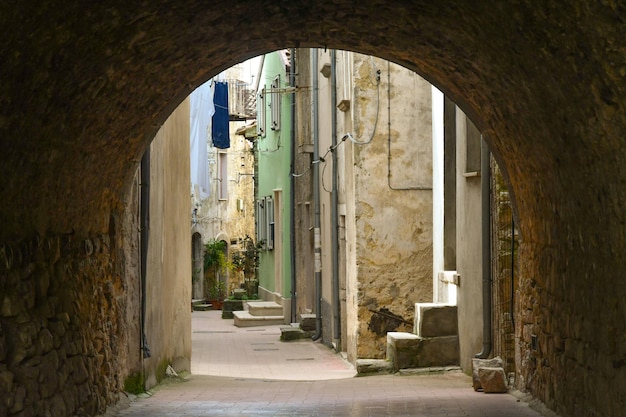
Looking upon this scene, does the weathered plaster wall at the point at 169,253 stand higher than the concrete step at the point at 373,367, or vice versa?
the weathered plaster wall at the point at 169,253

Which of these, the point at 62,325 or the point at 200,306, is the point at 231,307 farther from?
the point at 62,325

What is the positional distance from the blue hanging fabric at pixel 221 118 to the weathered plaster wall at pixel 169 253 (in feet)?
50.1

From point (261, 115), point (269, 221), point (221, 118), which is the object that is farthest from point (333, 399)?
point (221, 118)

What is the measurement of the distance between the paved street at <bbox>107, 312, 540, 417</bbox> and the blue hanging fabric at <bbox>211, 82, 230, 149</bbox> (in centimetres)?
1325

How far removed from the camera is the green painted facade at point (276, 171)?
936 inches

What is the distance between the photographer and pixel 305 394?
32.0 feet

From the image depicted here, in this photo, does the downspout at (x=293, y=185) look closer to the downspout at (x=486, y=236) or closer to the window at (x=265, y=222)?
the window at (x=265, y=222)

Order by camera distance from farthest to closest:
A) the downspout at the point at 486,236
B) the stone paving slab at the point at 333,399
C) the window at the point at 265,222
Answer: the window at the point at 265,222
the downspout at the point at 486,236
the stone paving slab at the point at 333,399

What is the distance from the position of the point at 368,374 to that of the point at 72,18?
7.91 m

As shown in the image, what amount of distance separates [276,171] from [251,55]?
18.0 metres

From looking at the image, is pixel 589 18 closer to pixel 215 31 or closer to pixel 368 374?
pixel 215 31

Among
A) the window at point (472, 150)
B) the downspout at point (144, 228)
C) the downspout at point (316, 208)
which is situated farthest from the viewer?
the downspout at point (316, 208)

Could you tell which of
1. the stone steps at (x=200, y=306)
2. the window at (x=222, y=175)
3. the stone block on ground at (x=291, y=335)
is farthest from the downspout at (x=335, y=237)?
the window at (x=222, y=175)

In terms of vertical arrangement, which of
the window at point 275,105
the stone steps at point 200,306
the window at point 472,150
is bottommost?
the stone steps at point 200,306
